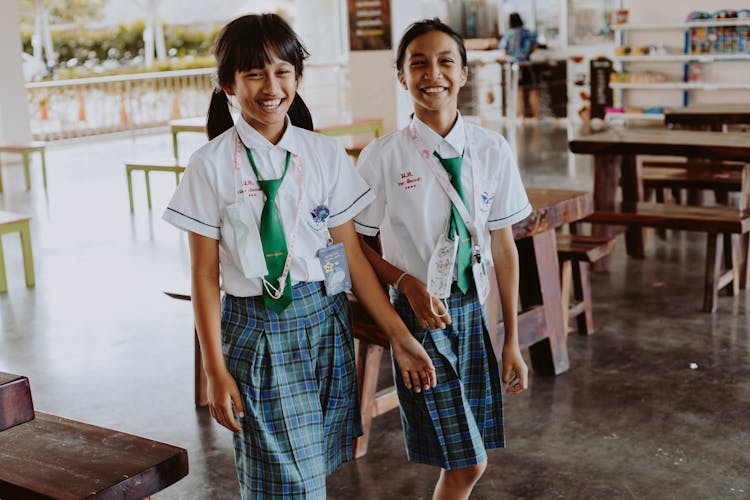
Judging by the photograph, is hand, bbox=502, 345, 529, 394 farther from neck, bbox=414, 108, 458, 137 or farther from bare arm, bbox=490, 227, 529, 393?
neck, bbox=414, 108, 458, 137

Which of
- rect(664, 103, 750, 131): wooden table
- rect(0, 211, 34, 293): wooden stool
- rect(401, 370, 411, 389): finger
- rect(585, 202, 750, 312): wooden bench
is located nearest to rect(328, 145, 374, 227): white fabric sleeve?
rect(401, 370, 411, 389): finger

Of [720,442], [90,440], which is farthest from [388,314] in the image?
[720,442]

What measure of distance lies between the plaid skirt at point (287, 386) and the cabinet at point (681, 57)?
380 inches

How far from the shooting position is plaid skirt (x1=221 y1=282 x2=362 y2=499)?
6.02 feet

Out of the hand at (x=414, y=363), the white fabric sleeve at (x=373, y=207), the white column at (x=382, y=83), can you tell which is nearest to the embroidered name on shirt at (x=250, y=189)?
the white fabric sleeve at (x=373, y=207)

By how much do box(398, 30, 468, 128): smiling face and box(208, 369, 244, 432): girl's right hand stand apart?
2.29 feet

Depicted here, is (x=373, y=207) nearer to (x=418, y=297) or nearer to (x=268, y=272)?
(x=418, y=297)

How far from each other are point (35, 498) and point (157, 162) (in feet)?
18.6

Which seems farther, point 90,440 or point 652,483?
point 652,483

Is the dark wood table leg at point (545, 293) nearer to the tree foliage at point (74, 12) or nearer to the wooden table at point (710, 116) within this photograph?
the wooden table at point (710, 116)

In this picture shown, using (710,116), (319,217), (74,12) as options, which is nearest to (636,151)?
(710,116)

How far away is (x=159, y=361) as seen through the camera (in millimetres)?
3998

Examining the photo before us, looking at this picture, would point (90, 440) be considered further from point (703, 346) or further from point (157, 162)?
point (157, 162)

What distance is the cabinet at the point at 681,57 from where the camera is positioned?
1058 centimetres
